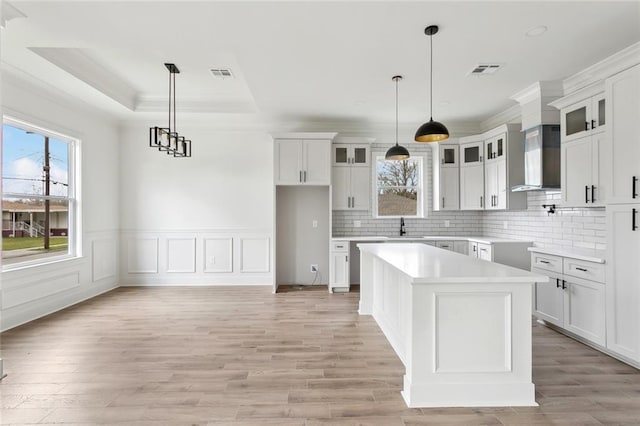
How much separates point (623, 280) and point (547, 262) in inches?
34.6

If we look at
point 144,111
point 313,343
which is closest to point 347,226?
point 313,343

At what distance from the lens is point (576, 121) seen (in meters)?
3.59

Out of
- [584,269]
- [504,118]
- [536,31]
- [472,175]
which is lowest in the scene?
[584,269]

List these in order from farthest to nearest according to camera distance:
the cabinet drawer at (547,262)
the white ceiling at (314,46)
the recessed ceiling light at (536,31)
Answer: the cabinet drawer at (547,262), the recessed ceiling light at (536,31), the white ceiling at (314,46)

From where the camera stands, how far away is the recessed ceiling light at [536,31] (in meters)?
Answer: 2.96

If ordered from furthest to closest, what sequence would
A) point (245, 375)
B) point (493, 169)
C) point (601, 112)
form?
point (493, 169)
point (601, 112)
point (245, 375)

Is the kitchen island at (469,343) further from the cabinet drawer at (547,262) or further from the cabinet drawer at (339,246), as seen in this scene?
the cabinet drawer at (339,246)

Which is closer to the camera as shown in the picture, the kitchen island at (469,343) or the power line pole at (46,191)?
the kitchen island at (469,343)

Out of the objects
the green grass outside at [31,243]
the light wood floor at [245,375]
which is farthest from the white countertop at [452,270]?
the green grass outside at [31,243]

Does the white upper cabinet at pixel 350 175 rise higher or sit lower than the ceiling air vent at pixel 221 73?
lower

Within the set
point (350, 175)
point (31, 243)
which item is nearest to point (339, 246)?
point (350, 175)

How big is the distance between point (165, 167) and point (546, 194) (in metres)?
6.04

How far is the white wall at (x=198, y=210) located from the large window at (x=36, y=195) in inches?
42.4

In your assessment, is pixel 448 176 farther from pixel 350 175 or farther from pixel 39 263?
pixel 39 263
